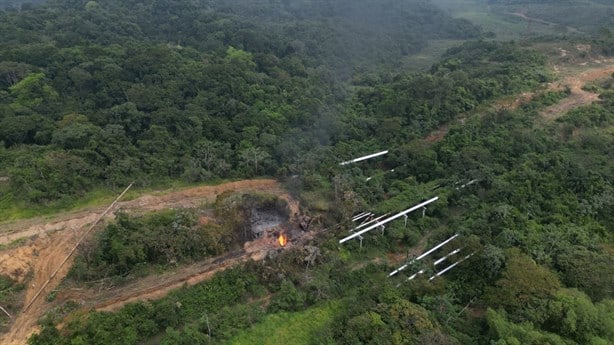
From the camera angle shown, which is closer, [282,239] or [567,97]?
[282,239]

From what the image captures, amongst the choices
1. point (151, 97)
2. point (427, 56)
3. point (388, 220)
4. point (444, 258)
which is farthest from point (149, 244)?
point (427, 56)

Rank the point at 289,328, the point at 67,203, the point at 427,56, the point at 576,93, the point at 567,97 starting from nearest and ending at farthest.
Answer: the point at 289,328, the point at 67,203, the point at 567,97, the point at 576,93, the point at 427,56

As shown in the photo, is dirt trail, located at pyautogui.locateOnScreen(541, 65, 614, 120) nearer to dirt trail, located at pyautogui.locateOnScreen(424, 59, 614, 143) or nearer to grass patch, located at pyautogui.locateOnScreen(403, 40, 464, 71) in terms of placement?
dirt trail, located at pyautogui.locateOnScreen(424, 59, 614, 143)

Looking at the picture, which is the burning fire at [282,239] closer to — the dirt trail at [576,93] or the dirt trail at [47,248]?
the dirt trail at [47,248]

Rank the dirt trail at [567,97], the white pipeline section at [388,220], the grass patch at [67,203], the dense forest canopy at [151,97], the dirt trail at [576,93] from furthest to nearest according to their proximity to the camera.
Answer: the dirt trail at [576,93] → the dirt trail at [567,97] → the dense forest canopy at [151,97] → the white pipeline section at [388,220] → the grass patch at [67,203]

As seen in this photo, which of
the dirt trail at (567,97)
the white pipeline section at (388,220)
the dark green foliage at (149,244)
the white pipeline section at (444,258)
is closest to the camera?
the dark green foliage at (149,244)

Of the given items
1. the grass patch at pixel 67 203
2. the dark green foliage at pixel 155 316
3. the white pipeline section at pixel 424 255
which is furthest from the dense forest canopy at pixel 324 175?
the white pipeline section at pixel 424 255

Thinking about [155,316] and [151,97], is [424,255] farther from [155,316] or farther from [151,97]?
[151,97]
